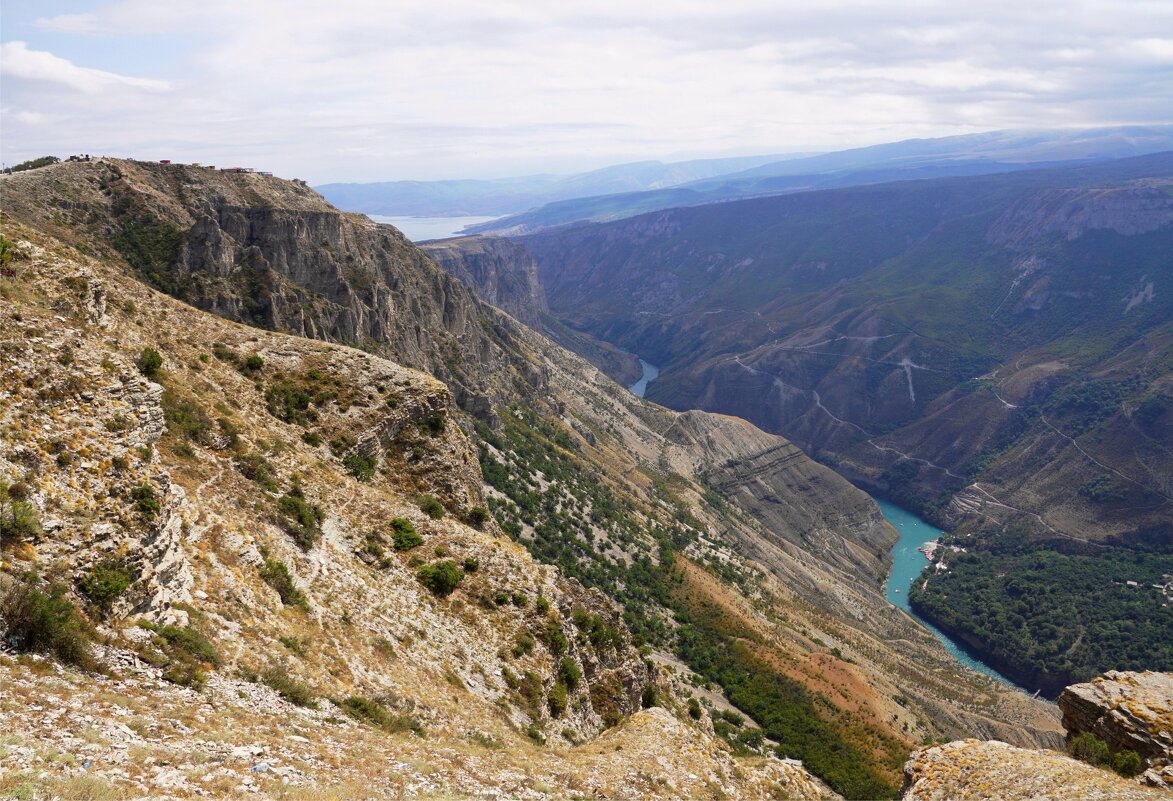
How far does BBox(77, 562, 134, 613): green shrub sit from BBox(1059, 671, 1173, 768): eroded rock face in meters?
27.5

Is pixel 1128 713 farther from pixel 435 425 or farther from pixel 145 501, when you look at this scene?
pixel 435 425

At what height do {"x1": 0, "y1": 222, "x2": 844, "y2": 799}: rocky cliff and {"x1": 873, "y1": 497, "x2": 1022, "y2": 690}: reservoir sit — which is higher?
{"x1": 0, "y1": 222, "x2": 844, "y2": 799}: rocky cliff

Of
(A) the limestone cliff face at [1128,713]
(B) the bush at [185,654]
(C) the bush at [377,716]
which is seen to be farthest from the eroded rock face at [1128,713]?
(B) the bush at [185,654]

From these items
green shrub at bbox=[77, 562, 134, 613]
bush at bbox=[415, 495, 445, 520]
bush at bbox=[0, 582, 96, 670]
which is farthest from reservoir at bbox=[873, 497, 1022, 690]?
bush at bbox=[0, 582, 96, 670]

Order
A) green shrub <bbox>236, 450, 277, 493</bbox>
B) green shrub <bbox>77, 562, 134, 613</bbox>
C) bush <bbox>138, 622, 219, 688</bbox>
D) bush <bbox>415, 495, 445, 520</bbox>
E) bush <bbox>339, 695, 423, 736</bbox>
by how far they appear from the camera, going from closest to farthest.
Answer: green shrub <bbox>77, 562, 134, 613</bbox> < bush <bbox>138, 622, 219, 688</bbox> < bush <bbox>339, 695, 423, 736</bbox> < green shrub <bbox>236, 450, 277, 493</bbox> < bush <bbox>415, 495, 445, 520</bbox>

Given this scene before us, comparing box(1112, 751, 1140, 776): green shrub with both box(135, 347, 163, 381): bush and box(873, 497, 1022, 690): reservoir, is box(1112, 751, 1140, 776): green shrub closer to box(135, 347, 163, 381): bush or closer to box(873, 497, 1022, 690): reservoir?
box(135, 347, 163, 381): bush

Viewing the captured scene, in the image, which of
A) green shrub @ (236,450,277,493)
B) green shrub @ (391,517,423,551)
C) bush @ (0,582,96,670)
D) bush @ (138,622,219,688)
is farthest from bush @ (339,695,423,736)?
green shrub @ (236,450,277,493)

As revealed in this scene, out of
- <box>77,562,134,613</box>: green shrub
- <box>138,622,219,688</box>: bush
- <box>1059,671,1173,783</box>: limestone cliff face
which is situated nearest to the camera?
<box>77,562,134,613</box>: green shrub

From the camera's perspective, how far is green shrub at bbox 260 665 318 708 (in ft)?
52.7

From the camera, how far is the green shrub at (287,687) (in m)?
16.1

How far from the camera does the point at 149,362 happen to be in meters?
25.0

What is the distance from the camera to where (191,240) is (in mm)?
62156

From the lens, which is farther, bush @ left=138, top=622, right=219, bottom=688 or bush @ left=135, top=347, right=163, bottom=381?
bush @ left=135, top=347, right=163, bottom=381

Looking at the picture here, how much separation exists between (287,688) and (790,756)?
45464 millimetres
